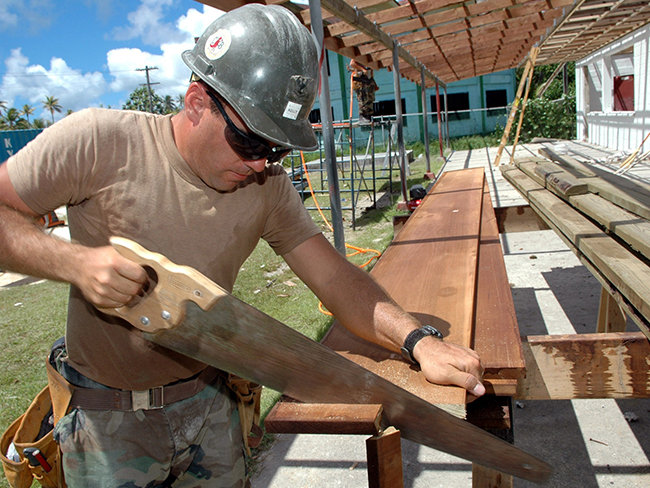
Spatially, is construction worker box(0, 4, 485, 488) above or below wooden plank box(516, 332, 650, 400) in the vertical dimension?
above

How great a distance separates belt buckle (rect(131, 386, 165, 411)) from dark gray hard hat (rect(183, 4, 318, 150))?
0.94 m

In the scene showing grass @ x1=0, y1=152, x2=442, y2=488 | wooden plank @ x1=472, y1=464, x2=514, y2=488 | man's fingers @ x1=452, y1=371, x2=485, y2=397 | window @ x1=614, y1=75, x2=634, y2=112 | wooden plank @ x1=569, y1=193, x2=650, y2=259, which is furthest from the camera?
window @ x1=614, y1=75, x2=634, y2=112

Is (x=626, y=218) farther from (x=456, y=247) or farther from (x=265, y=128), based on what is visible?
(x=265, y=128)

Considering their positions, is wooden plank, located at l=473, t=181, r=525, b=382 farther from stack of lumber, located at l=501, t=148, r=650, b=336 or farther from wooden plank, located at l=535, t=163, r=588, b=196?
wooden plank, located at l=535, t=163, r=588, b=196

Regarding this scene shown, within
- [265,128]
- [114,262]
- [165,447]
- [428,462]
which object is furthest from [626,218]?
[114,262]

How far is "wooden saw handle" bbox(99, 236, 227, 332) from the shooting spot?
1.02 metres

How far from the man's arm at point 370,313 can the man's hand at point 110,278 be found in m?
0.88

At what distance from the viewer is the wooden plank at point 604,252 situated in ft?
6.27

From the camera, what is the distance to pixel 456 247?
120 inches

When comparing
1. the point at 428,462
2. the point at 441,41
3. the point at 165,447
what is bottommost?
the point at 428,462

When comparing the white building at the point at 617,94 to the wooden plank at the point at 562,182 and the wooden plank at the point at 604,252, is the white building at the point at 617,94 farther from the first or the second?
the wooden plank at the point at 604,252

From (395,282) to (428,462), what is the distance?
111 centimetres

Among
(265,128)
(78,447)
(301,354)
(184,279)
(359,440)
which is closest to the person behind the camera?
(184,279)

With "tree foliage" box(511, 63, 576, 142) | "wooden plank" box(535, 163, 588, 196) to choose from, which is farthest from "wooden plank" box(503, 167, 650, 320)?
"tree foliage" box(511, 63, 576, 142)
